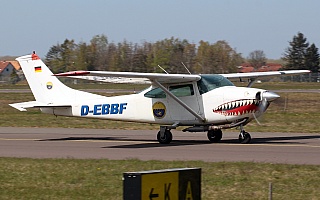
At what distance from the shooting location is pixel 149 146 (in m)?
19.7

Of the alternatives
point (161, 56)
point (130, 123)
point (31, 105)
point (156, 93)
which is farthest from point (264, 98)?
point (161, 56)

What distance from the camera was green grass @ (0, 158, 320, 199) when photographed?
1143 cm

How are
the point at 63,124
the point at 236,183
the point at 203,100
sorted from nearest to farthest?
the point at 236,183 < the point at 203,100 < the point at 63,124

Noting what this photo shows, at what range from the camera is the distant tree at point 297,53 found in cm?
10993

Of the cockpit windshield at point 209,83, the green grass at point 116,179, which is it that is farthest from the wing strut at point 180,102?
the green grass at point 116,179

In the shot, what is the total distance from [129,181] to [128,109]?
15006 millimetres

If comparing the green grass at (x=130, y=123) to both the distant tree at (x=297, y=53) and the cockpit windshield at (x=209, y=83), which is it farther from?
the distant tree at (x=297, y=53)

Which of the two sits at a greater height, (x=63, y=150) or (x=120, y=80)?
(x=120, y=80)

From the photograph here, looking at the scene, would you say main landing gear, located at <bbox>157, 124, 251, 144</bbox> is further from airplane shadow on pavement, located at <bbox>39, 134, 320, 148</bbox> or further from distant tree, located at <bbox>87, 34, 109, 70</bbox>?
distant tree, located at <bbox>87, 34, 109, 70</bbox>

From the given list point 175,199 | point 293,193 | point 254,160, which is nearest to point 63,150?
point 254,160

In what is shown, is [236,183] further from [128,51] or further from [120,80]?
[128,51]

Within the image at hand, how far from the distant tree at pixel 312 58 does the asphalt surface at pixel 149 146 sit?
86.4 meters

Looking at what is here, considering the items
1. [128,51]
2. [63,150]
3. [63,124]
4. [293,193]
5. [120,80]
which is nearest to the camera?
[293,193]

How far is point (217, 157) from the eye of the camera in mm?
16500
